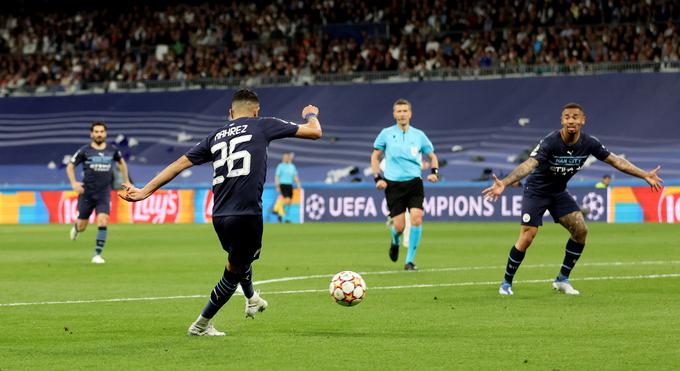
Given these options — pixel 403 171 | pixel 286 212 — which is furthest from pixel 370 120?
pixel 403 171

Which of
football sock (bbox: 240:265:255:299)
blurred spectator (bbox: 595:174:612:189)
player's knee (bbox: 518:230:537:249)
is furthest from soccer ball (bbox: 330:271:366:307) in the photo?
blurred spectator (bbox: 595:174:612:189)

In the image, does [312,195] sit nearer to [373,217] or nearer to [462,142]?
[373,217]

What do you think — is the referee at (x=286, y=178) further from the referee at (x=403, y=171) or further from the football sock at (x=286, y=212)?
the referee at (x=403, y=171)

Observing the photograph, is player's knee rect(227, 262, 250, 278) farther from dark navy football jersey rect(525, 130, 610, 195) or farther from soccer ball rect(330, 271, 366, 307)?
dark navy football jersey rect(525, 130, 610, 195)

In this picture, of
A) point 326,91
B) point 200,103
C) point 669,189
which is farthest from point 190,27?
point 669,189

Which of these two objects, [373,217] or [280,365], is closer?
[280,365]

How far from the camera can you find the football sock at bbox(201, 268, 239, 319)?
1079 centimetres

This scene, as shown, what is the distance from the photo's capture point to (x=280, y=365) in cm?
909

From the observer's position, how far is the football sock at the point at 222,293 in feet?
35.4

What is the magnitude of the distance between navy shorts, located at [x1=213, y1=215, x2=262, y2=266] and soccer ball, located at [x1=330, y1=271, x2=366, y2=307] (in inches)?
63.8

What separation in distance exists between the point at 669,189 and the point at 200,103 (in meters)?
23.7

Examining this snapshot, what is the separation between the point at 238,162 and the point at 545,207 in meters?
5.54

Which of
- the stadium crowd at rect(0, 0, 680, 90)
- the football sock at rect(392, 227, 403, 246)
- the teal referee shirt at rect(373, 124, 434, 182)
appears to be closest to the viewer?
the teal referee shirt at rect(373, 124, 434, 182)

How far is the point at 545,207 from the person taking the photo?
15109 millimetres
